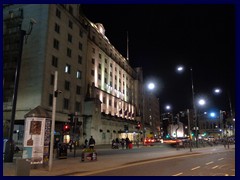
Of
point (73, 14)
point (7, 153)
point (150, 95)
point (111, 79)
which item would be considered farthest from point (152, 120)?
point (7, 153)

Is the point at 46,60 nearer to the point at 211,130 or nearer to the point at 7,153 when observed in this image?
the point at 7,153

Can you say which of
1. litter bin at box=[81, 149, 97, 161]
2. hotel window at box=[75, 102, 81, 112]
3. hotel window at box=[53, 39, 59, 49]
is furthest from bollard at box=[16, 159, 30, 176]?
hotel window at box=[75, 102, 81, 112]

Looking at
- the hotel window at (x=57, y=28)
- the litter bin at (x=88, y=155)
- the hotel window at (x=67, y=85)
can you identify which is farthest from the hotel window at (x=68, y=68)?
the litter bin at (x=88, y=155)

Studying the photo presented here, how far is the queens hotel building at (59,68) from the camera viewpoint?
44938mm

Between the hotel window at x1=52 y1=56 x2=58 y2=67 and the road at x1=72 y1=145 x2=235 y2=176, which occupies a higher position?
the hotel window at x1=52 y1=56 x2=58 y2=67

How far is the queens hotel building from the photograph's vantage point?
147ft

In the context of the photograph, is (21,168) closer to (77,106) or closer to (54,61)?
(54,61)

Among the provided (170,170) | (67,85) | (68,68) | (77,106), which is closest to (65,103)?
(67,85)

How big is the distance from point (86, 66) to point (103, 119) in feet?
38.9

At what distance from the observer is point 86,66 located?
59.4 metres

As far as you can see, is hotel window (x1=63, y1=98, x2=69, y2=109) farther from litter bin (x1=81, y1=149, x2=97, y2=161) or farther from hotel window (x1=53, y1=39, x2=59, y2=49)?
litter bin (x1=81, y1=149, x2=97, y2=161)

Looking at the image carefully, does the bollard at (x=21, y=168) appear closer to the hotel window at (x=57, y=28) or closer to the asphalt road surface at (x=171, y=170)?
the asphalt road surface at (x=171, y=170)

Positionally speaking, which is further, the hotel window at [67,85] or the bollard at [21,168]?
the hotel window at [67,85]

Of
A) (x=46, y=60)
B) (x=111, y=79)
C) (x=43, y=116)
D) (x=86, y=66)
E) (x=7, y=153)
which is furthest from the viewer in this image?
(x=111, y=79)
